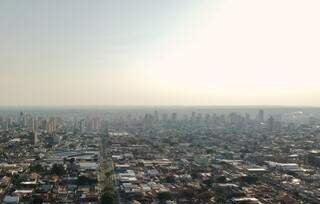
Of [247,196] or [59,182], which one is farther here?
[59,182]

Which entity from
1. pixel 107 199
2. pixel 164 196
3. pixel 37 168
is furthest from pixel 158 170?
pixel 107 199

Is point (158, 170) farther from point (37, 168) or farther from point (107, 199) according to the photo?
point (107, 199)

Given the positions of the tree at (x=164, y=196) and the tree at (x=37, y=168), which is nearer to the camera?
the tree at (x=164, y=196)

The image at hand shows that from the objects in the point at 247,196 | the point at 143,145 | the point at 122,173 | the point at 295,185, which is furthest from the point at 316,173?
the point at 143,145

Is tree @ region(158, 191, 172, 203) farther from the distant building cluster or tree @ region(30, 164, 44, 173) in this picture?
tree @ region(30, 164, 44, 173)

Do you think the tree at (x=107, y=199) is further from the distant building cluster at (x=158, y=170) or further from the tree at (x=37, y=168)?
the tree at (x=37, y=168)

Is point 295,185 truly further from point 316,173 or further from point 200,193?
point 200,193

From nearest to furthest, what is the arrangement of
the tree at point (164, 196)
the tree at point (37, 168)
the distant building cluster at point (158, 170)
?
1. the tree at point (164, 196)
2. the distant building cluster at point (158, 170)
3. the tree at point (37, 168)

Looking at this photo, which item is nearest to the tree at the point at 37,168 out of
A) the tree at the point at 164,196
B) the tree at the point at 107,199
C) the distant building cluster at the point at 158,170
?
the distant building cluster at the point at 158,170

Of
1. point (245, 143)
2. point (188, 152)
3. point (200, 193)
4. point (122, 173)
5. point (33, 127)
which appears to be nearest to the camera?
point (200, 193)

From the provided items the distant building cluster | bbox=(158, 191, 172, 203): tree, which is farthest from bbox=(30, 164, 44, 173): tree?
bbox=(158, 191, 172, 203): tree

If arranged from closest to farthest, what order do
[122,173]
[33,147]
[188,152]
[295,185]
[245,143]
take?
[295,185], [122,173], [188,152], [33,147], [245,143]
